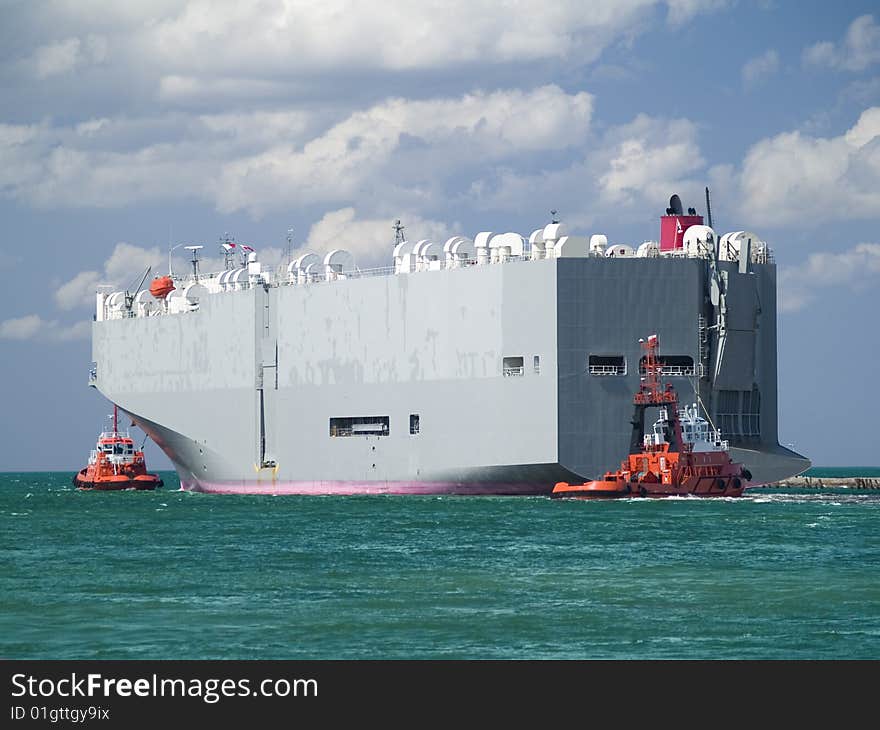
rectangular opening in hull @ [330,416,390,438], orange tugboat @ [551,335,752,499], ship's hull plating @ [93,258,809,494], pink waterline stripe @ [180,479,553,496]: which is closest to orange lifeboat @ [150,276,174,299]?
ship's hull plating @ [93,258,809,494]

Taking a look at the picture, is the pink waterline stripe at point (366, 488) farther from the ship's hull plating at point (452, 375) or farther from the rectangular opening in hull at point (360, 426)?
the rectangular opening in hull at point (360, 426)

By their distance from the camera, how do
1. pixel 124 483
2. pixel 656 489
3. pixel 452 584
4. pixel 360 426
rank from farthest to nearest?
pixel 124 483, pixel 360 426, pixel 656 489, pixel 452 584

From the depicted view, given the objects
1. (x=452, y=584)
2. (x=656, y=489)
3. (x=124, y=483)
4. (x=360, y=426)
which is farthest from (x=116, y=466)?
(x=452, y=584)

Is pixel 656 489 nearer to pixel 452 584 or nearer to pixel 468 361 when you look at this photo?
pixel 468 361

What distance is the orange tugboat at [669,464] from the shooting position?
64.1m

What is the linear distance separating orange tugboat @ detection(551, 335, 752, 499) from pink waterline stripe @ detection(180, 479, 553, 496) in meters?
3.79

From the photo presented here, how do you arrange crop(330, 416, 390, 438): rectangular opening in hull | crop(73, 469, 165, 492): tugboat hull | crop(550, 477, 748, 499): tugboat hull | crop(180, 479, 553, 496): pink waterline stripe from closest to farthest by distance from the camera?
crop(550, 477, 748, 499): tugboat hull, crop(180, 479, 553, 496): pink waterline stripe, crop(330, 416, 390, 438): rectangular opening in hull, crop(73, 469, 165, 492): tugboat hull

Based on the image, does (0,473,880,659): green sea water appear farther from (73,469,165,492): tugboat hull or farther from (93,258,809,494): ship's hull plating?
(73,469,165,492): tugboat hull

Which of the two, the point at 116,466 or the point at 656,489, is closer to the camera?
the point at 656,489

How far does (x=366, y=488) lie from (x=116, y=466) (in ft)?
77.9

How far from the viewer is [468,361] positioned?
70.2 metres

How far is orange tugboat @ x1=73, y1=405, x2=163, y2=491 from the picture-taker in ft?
309

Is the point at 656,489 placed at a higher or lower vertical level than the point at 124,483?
higher
